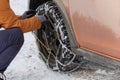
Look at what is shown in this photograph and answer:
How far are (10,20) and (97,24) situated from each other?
36.3 inches

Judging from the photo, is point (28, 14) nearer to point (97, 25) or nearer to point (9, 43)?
point (9, 43)

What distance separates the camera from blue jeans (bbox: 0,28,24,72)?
3846mm

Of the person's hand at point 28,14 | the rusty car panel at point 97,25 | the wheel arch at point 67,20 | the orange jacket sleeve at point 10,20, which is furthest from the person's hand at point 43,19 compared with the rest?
the rusty car panel at point 97,25

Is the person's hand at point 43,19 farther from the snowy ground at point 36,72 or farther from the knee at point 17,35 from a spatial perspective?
the snowy ground at point 36,72

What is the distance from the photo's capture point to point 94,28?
3.50 m

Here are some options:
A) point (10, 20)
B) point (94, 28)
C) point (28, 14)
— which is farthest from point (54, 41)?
point (94, 28)

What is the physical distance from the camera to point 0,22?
12.3 feet

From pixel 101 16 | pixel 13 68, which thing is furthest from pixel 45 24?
pixel 101 16

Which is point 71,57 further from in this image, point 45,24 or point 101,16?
point 101,16

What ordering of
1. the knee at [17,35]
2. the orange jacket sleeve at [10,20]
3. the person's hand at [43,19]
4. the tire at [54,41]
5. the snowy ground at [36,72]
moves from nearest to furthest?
1. the orange jacket sleeve at [10,20]
2. the knee at [17,35]
3. the tire at [54,41]
4. the person's hand at [43,19]
5. the snowy ground at [36,72]

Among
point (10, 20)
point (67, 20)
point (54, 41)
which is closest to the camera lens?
point (10, 20)

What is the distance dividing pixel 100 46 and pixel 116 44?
26cm

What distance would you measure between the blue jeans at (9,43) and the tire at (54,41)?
0.49m

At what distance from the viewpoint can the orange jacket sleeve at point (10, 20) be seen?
12.2 ft
